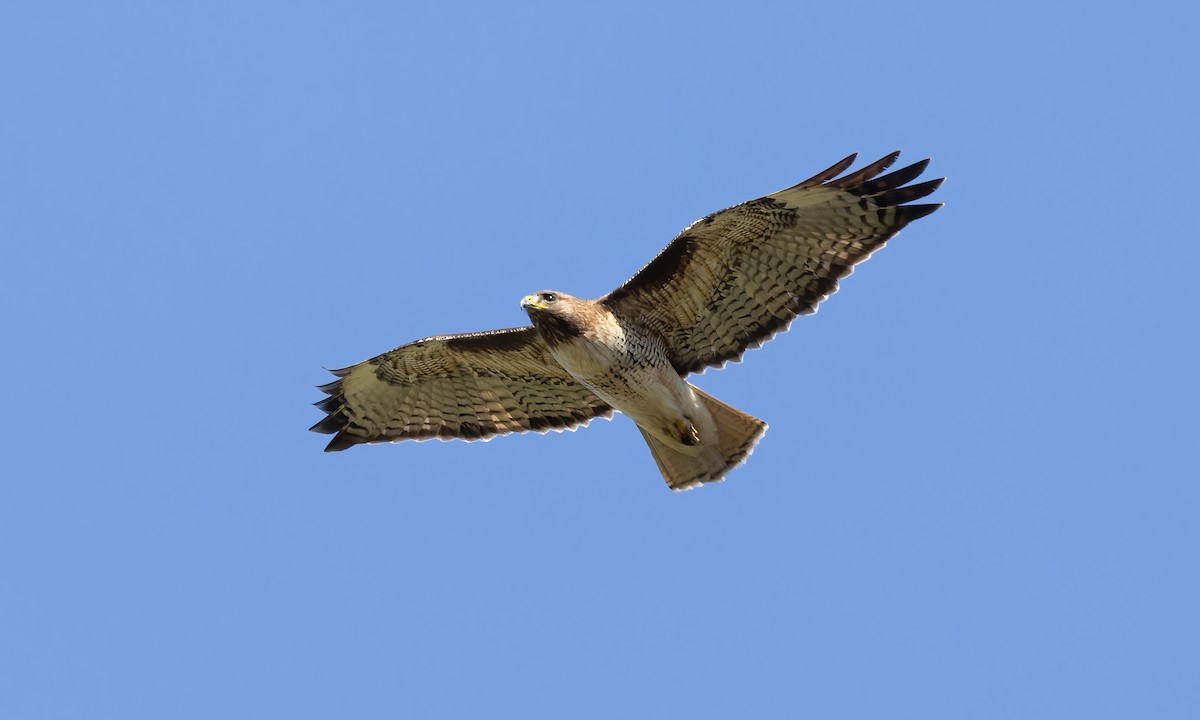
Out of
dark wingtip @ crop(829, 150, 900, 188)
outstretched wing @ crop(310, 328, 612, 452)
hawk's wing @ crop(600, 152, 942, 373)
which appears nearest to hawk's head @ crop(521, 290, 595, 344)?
hawk's wing @ crop(600, 152, 942, 373)

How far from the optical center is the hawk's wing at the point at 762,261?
1240 cm

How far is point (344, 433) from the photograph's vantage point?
46.4 ft

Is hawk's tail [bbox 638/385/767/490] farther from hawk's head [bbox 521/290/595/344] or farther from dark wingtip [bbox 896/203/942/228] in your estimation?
dark wingtip [bbox 896/203/942/228]

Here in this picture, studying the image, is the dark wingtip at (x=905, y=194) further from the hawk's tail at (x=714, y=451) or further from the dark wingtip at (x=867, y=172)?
the hawk's tail at (x=714, y=451)

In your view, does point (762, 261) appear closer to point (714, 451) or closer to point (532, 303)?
point (714, 451)

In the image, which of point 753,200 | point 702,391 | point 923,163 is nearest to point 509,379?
point 702,391

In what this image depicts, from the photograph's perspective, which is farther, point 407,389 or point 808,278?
point 407,389

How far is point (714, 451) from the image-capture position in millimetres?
13336

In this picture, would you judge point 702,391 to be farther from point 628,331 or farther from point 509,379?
point 509,379

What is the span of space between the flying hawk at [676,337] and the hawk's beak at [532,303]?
11 mm

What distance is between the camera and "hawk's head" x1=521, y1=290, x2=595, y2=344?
12.4m

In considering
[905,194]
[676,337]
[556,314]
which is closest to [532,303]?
[556,314]

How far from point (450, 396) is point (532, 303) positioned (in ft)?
6.28

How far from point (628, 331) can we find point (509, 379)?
4.83 ft
